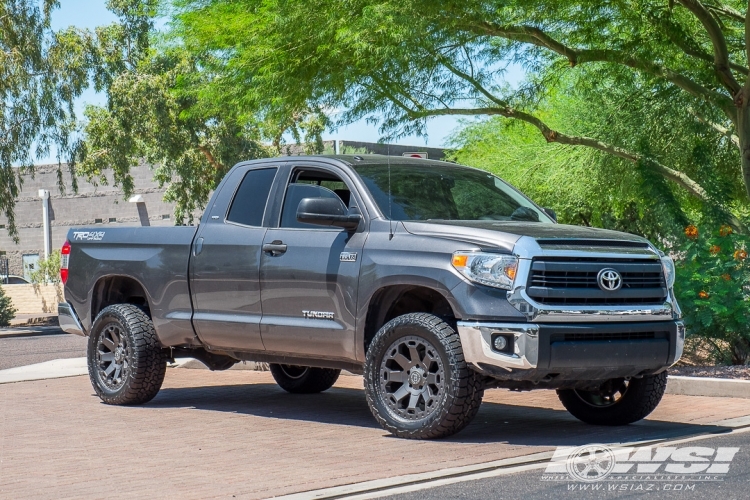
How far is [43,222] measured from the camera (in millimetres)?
54188

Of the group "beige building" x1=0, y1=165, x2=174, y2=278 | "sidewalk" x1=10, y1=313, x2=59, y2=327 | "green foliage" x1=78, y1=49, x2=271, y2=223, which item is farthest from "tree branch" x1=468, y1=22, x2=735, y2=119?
"beige building" x1=0, y1=165, x2=174, y2=278

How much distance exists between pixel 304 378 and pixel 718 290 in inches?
170

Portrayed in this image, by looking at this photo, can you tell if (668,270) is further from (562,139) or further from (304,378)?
(562,139)

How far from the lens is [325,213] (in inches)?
345

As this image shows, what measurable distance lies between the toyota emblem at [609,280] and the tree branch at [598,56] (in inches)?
284

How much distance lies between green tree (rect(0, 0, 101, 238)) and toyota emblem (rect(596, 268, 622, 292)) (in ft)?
83.0

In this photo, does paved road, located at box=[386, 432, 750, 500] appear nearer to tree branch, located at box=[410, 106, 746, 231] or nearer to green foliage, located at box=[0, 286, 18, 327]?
tree branch, located at box=[410, 106, 746, 231]

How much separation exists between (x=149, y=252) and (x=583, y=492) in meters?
5.36

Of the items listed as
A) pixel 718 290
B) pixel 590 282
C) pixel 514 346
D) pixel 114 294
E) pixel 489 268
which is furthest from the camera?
pixel 718 290

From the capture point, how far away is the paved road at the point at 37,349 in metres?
17.6

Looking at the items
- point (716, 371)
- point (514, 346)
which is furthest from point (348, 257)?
point (716, 371)

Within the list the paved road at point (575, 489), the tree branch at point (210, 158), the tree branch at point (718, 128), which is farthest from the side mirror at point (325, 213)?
the tree branch at point (210, 158)

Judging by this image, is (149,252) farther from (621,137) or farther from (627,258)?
(621,137)

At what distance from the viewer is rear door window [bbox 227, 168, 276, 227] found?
32.3ft
